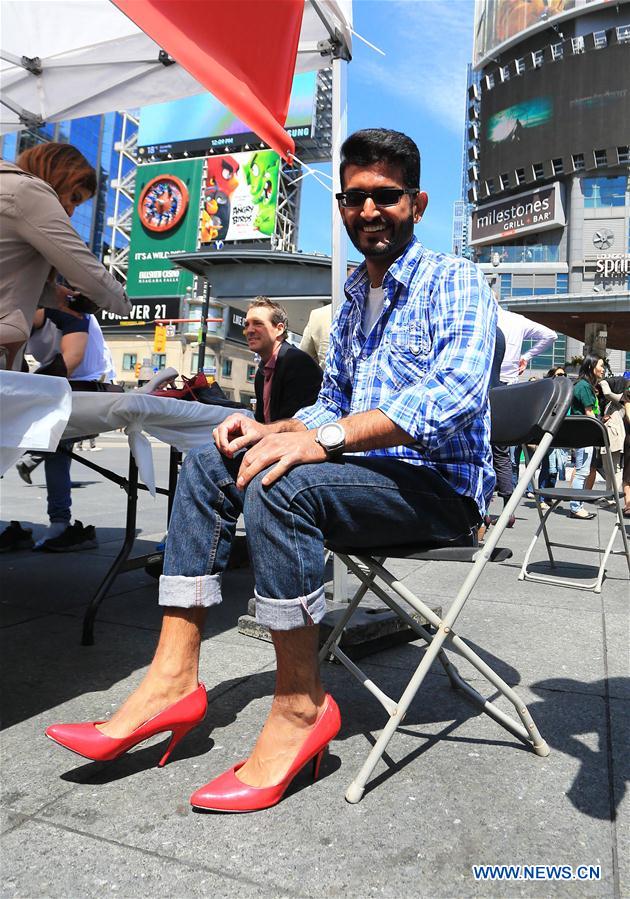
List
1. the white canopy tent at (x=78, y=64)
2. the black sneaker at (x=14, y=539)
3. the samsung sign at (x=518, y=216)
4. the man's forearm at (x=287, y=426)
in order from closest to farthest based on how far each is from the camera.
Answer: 1. the man's forearm at (x=287, y=426)
2. the black sneaker at (x=14, y=539)
3. the white canopy tent at (x=78, y=64)
4. the samsung sign at (x=518, y=216)

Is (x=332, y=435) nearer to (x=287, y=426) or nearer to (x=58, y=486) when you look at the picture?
(x=287, y=426)

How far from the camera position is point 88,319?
412 centimetres

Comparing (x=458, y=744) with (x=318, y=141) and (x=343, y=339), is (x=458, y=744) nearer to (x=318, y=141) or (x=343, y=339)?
(x=343, y=339)

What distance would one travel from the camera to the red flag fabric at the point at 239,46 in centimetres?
321

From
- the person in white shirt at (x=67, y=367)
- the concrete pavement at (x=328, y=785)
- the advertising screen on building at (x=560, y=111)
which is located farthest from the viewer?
the advertising screen on building at (x=560, y=111)

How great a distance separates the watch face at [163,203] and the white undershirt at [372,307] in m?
66.4

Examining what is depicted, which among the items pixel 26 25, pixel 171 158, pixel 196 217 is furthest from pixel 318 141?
pixel 26 25

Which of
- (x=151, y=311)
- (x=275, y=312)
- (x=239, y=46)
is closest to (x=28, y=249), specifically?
(x=239, y=46)

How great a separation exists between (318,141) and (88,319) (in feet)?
266

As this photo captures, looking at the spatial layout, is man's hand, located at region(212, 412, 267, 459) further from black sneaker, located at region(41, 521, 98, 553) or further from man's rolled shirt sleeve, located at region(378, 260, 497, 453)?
black sneaker, located at region(41, 521, 98, 553)

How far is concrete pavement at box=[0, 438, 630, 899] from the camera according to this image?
135 centimetres

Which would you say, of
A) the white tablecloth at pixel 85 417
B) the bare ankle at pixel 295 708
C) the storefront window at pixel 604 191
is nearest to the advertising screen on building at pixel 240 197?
the storefront window at pixel 604 191

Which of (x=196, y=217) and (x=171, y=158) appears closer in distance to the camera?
(x=196, y=217)

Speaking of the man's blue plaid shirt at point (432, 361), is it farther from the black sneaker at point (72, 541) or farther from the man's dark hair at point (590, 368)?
the man's dark hair at point (590, 368)
